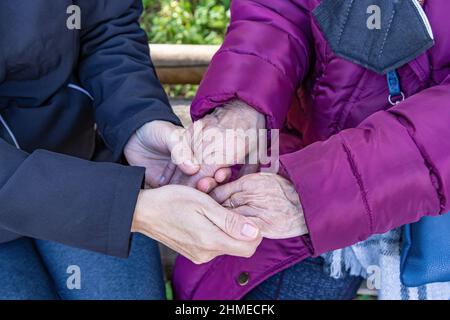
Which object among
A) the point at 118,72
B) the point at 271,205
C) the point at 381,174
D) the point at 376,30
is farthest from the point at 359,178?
the point at 118,72

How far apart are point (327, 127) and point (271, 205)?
0.25m

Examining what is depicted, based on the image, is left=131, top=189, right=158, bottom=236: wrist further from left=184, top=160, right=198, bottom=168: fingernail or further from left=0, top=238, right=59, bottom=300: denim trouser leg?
left=0, top=238, right=59, bottom=300: denim trouser leg

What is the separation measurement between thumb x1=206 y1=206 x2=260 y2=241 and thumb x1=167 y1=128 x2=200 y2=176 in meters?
0.17

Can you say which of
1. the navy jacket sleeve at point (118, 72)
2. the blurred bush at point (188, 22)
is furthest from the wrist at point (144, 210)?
the blurred bush at point (188, 22)

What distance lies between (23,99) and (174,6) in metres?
1.52

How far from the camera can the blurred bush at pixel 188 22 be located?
106 inches

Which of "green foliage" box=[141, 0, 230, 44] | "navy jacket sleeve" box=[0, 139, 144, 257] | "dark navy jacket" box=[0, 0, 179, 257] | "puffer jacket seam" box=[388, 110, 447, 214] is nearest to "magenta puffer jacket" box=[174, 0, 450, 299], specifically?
"puffer jacket seam" box=[388, 110, 447, 214]

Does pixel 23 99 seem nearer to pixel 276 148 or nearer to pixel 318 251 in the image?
pixel 276 148

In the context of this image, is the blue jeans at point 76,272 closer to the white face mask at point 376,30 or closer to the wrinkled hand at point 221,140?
the wrinkled hand at point 221,140

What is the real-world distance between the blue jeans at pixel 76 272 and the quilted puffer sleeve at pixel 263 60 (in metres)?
0.44

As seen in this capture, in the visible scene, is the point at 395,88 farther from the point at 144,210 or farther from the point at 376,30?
the point at 144,210

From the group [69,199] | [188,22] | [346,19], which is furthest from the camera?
[188,22]

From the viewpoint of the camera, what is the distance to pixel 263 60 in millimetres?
1349

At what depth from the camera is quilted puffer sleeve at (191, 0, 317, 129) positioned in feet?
4.35
